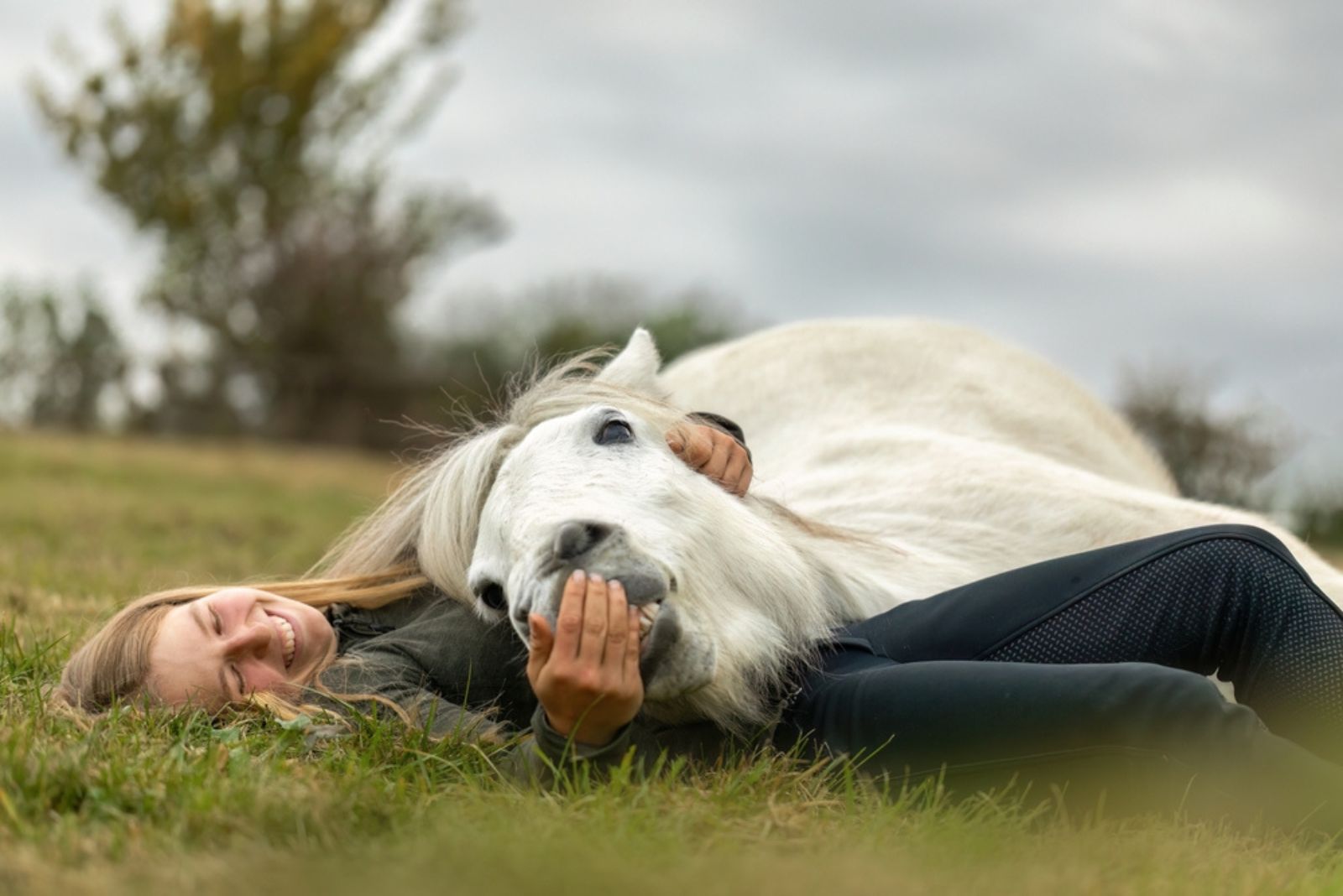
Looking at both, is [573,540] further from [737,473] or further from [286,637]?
[286,637]

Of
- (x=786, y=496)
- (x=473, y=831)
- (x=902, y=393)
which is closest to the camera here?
(x=473, y=831)

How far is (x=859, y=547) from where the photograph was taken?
10.9ft

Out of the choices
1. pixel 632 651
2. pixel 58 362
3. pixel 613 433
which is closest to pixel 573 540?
pixel 632 651

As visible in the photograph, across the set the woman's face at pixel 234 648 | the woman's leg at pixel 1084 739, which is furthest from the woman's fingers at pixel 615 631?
the woman's face at pixel 234 648

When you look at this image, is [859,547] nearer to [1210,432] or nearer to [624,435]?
[624,435]

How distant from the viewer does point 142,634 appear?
10.4ft

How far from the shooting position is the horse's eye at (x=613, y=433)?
2.85 meters

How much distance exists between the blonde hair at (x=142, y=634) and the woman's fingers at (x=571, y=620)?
35.5 inches

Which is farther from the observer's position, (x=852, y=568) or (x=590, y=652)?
(x=852, y=568)

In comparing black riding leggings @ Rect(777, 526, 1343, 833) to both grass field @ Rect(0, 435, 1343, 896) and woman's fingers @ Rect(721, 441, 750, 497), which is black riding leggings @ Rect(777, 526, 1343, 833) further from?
woman's fingers @ Rect(721, 441, 750, 497)

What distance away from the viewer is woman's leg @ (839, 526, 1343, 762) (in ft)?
8.82

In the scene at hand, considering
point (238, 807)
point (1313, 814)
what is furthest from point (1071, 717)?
point (238, 807)

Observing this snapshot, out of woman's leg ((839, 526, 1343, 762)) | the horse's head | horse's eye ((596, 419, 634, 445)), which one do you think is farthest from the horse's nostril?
woman's leg ((839, 526, 1343, 762))

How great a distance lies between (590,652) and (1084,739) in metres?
0.94
